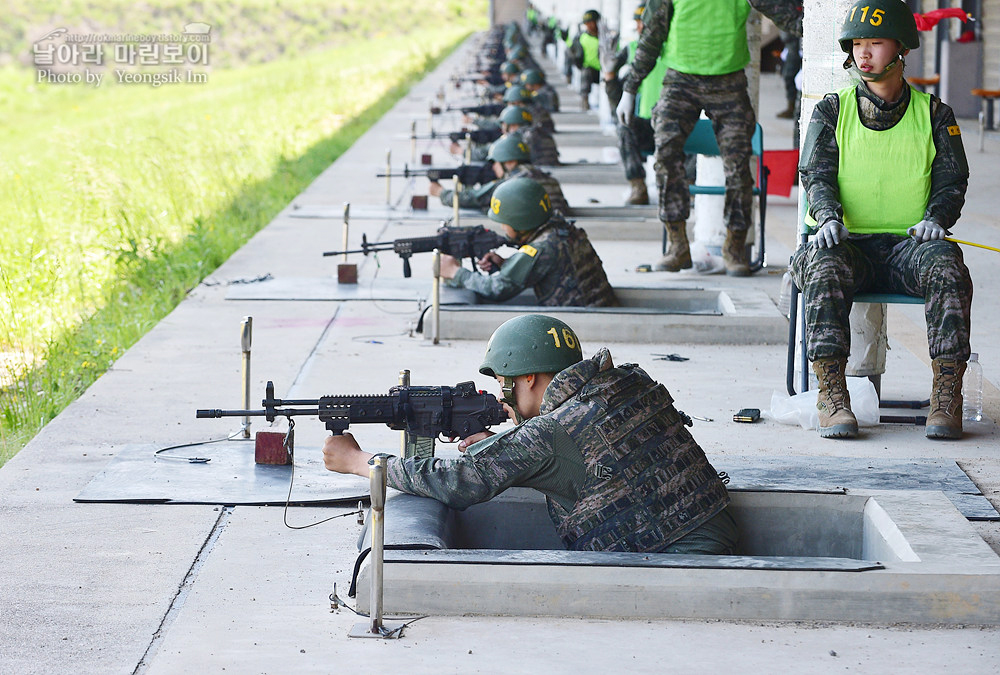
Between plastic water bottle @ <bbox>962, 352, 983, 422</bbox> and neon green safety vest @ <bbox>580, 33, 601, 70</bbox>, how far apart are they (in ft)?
55.8

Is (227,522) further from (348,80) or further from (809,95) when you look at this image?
(348,80)

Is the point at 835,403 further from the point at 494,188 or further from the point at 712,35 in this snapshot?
the point at 494,188

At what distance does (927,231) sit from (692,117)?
394 cm

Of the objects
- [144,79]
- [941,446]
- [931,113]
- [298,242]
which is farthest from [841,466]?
[144,79]

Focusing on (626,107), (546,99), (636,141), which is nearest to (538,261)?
(626,107)

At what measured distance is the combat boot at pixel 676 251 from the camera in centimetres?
1055

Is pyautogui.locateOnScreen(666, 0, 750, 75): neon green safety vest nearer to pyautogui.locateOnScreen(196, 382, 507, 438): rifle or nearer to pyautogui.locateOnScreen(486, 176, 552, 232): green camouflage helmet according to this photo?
pyautogui.locateOnScreen(486, 176, 552, 232): green camouflage helmet

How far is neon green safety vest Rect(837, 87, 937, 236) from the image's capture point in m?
6.36

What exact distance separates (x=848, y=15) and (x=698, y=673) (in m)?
3.60

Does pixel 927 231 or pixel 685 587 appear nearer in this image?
pixel 685 587

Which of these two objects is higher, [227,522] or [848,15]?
[848,15]

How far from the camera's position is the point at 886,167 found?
21.0 ft

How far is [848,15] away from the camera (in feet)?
21.3

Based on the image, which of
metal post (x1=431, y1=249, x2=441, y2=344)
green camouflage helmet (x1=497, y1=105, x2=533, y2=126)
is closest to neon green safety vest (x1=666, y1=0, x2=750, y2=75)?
metal post (x1=431, y1=249, x2=441, y2=344)
